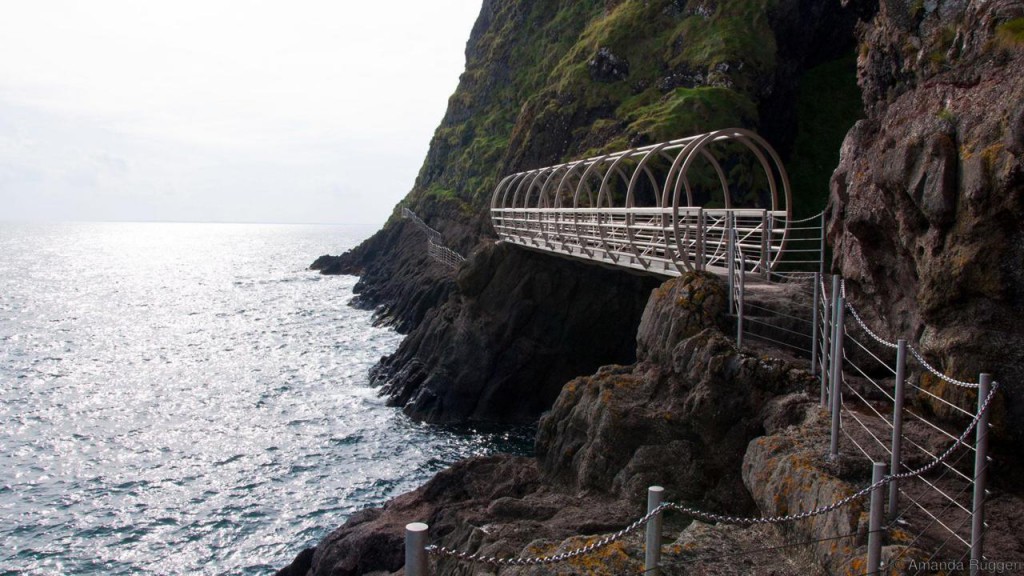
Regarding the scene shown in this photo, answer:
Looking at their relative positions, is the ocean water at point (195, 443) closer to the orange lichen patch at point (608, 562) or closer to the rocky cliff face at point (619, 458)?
the rocky cliff face at point (619, 458)

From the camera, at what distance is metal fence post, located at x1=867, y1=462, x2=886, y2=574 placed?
546 cm

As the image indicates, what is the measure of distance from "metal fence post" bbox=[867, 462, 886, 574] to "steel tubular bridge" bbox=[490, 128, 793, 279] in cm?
735

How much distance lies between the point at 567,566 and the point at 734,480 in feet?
11.4

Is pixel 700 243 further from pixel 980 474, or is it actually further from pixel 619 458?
pixel 980 474

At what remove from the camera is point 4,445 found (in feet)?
82.3

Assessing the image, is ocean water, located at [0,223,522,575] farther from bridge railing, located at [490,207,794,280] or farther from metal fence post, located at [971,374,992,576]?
metal fence post, located at [971,374,992,576]

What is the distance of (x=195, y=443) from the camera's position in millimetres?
25109

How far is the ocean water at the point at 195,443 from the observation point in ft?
59.2

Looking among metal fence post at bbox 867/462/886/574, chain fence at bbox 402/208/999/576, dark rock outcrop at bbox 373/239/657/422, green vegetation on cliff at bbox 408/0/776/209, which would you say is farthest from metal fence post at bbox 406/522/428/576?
green vegetation on cliff at bbox 408/0/776/209

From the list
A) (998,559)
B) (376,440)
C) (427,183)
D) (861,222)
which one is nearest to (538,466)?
(861,222)

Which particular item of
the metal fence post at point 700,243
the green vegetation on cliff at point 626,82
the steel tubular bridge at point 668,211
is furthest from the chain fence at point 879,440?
the green vegetation on cliff at point 626,82

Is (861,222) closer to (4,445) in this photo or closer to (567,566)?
(567,566)

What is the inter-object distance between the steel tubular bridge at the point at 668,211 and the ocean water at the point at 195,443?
7.95 m

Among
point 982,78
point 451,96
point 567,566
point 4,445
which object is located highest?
point 451,96
